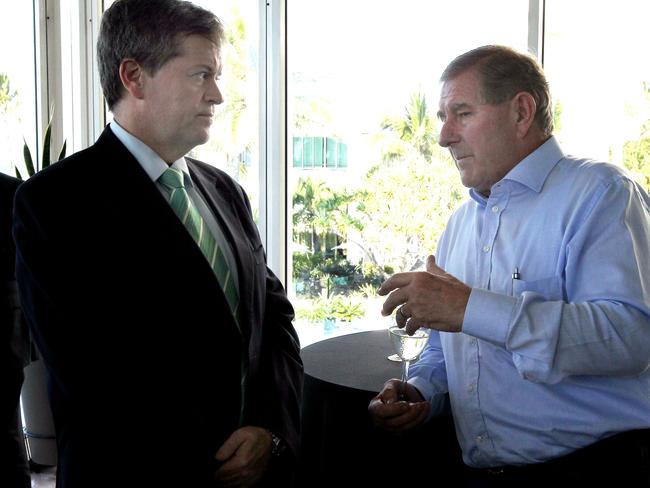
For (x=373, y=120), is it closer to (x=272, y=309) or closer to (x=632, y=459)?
(x=272, y=309)

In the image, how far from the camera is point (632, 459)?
129 cm

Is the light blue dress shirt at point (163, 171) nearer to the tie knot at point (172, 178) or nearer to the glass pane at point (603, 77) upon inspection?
the tie knot at point (172, 178)

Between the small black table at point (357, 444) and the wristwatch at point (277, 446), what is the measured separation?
293 mm

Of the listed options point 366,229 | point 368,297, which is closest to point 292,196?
point 366,229

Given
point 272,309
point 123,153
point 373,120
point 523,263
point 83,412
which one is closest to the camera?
point 83,412

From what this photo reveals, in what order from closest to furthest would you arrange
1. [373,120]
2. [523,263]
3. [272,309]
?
[523,263] < [272,309] < [373,120]

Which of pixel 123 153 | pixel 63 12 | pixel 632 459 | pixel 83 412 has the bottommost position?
pixel 632 459

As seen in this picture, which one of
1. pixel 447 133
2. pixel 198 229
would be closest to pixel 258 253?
pixel 198 229

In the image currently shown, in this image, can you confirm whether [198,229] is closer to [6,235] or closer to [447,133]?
[6,235]

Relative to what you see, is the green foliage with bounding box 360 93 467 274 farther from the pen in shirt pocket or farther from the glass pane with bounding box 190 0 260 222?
the pen in shirt pocket

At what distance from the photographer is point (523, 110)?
1551 mm

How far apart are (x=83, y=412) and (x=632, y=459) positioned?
1112 millimetres

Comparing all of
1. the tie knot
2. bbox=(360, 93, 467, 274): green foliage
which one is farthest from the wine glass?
bbox=(360, 93, 467, 274): green foliage

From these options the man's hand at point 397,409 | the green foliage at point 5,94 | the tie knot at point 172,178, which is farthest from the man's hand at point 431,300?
the green foliage at point 5,94
